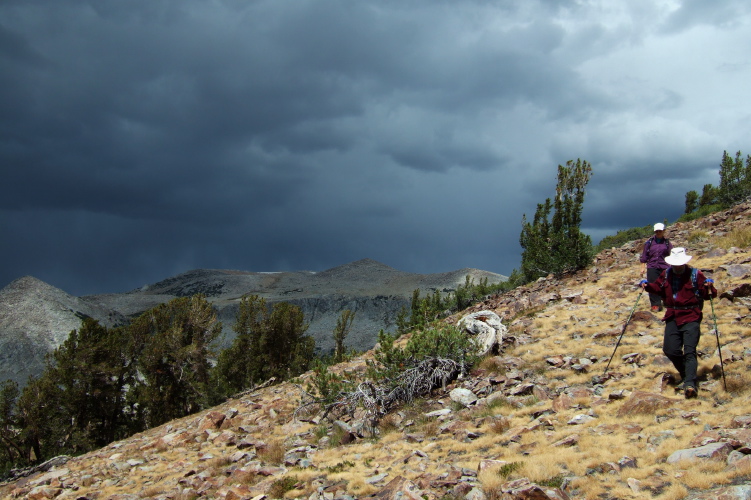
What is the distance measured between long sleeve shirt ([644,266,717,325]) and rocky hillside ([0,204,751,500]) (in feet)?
4.30

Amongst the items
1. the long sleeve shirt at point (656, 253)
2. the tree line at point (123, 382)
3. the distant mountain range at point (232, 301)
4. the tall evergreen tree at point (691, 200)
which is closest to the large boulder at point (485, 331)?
the long sleeve shirt at point (656, 253)

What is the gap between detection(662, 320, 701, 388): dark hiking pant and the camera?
802 cm

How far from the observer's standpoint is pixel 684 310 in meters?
8.41

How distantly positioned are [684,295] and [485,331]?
6.47 m

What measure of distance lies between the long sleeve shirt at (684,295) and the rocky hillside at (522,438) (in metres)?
1.31

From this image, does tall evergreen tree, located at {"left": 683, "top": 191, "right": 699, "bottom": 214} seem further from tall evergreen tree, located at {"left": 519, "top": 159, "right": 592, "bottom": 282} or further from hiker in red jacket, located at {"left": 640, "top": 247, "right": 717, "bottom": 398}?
hiker in red jacket, located at {"left": 640, "top": 247, "right": 717, "bottom": 398}

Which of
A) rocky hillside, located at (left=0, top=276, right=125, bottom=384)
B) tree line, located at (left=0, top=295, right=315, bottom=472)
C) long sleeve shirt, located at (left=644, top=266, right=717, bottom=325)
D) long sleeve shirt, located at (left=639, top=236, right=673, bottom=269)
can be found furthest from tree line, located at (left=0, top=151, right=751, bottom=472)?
rocky hillside, located at (left=0, top=276, right=125, bottom=384)

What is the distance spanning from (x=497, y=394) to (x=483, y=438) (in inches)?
87.2

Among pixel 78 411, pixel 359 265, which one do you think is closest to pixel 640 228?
pixel 78 411

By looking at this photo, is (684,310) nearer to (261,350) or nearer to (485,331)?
(485,331)

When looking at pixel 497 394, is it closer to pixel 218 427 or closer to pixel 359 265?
pixel 218 427

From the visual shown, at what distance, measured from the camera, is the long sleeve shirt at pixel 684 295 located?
328 inches

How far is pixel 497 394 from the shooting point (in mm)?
10461

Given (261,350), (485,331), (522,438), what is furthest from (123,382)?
(522,438)
